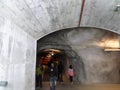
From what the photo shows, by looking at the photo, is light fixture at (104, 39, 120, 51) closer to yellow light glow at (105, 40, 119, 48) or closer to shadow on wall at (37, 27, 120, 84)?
yellow light glow at (105, 40, 119, 48)

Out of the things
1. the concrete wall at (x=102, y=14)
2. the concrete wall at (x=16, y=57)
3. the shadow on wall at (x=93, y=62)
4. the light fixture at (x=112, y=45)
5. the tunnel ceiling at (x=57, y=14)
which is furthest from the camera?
the shadow on wall at (x=93, y=62)

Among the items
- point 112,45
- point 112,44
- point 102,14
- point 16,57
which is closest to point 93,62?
point 112,45

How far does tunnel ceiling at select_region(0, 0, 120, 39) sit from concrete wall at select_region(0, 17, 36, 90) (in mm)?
313

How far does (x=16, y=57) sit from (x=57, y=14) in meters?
2.09

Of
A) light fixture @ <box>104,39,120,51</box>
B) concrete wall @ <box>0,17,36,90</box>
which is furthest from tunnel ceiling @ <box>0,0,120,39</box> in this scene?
light fixture @ <box>104,39,120,51</box>

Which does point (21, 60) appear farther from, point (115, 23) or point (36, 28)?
point (115, 23)

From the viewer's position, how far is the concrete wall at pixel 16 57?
496 cm

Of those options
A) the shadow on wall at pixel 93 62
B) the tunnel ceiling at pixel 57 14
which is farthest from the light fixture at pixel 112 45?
the tunnel ceiling at pixel 57 14

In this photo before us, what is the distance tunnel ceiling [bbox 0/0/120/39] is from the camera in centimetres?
511

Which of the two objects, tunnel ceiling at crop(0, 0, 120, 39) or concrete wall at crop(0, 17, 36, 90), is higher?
tunnel ceiling at crop(0, 0, 120, 39)

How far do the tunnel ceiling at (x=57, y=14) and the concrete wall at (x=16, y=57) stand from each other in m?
0.31

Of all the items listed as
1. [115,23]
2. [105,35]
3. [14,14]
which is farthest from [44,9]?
[105,35]

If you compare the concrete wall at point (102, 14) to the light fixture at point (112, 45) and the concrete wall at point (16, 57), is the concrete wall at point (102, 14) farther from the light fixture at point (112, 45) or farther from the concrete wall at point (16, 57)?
the light fixture at point (112, 45)

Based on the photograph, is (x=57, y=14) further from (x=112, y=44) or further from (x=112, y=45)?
(x=112, y=45)
